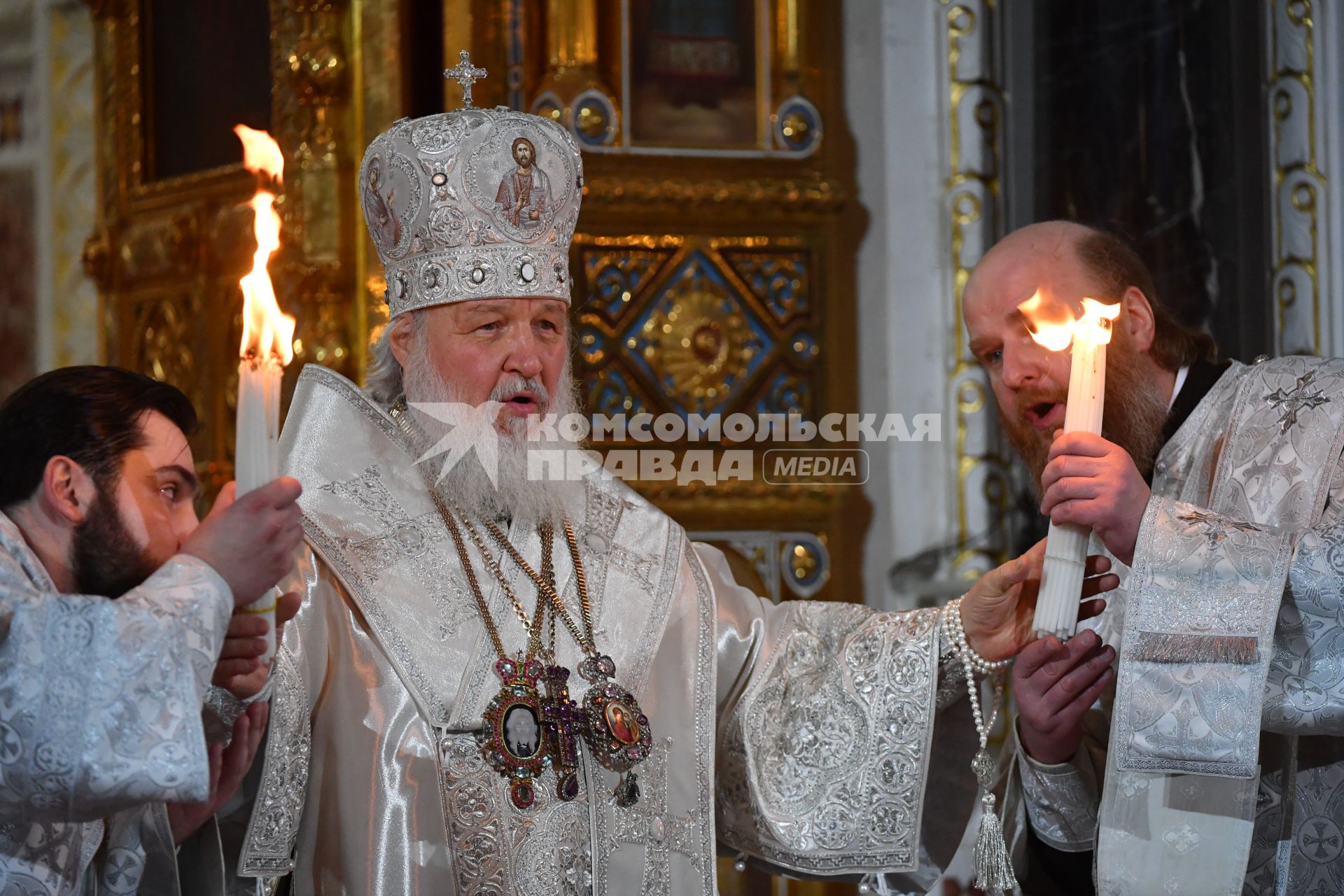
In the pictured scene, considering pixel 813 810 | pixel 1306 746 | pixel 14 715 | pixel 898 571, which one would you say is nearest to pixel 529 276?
pixel 813 810

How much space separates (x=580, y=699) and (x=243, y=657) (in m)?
0.83

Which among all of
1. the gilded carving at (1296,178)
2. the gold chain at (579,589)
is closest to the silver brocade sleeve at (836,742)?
the gold chain at (579,589)

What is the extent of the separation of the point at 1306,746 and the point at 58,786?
7.66ft

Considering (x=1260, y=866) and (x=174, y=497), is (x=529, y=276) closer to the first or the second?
(x=174, y=497)

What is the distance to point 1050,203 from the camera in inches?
215

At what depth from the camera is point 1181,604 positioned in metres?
3.03

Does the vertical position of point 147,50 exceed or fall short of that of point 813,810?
it exceeds it

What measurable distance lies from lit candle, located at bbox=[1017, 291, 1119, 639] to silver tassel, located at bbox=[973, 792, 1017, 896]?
497 mm

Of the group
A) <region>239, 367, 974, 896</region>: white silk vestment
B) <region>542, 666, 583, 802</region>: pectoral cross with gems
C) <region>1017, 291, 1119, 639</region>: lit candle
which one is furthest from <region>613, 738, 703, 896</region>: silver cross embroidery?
<region>1017, 291, 1119, 639</region>: lit candle

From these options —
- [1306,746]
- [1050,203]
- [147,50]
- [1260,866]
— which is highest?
[147,50]

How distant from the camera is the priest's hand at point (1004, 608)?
329cm

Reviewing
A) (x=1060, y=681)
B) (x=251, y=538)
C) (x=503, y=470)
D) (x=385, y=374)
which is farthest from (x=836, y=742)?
(x=251, y=538)

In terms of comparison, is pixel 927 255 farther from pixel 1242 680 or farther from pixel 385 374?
pixel 1242 680

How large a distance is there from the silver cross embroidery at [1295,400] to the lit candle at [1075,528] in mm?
650
